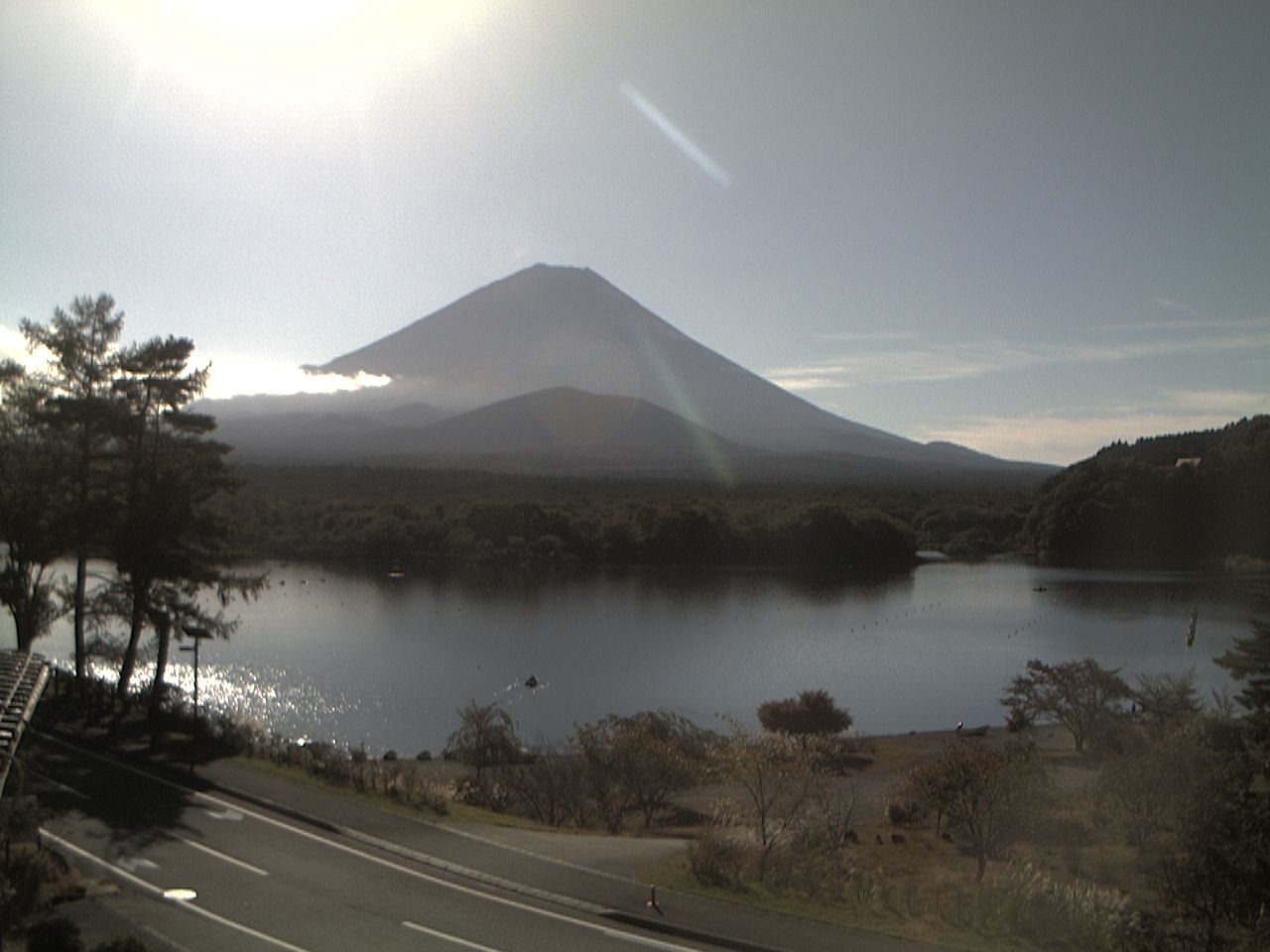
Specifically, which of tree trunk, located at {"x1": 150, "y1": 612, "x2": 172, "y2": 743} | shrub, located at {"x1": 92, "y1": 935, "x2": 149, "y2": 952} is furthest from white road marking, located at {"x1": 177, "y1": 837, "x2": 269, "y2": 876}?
tree trunk, located at {"x1": 150, "y1": 612, "x2": 172, "y2": 743}

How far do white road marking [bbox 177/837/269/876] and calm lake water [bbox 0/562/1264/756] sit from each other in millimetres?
13078

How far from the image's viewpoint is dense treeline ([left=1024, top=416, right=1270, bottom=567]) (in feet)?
231

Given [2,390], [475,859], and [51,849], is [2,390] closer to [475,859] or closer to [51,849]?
[51,849]

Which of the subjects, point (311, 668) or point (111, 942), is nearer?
point (111, 942)

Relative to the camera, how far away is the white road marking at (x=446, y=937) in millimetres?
9086

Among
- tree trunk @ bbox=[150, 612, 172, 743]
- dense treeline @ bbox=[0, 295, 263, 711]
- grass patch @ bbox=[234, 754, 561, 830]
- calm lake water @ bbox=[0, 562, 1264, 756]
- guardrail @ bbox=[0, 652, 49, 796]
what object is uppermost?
dense treeline @ bbox=[0, 295, 263, 711]

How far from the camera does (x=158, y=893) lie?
33.6 ft

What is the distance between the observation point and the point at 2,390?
66.8ft

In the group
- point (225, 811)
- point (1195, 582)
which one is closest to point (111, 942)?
point (225, 811)

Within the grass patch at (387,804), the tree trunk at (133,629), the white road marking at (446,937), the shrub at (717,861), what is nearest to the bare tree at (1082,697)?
the shrub at (717,861)

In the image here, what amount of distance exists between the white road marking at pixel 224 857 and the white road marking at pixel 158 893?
0.91m

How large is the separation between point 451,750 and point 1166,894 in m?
14.8

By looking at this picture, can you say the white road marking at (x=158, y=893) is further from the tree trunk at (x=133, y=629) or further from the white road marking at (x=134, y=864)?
the tree trunk at (x=133, y=629)

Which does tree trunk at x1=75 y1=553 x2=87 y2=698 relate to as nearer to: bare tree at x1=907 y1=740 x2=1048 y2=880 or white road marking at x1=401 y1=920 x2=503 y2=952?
white road marking at x1=401 y1=920 x2=503 y2=952
